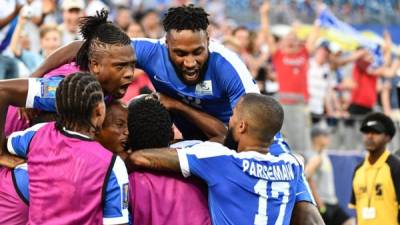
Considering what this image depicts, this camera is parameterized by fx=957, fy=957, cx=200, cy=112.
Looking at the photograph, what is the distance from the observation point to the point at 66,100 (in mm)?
4828

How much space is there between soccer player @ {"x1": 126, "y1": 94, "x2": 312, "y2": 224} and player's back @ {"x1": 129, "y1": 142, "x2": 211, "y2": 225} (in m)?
0.07

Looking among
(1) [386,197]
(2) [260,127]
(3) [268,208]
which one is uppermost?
(2) [260,127]

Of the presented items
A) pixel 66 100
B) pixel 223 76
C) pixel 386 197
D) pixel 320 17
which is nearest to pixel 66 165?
pixel 66 100

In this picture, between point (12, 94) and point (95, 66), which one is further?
point (95, 66)

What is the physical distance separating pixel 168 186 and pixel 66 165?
1.93ft

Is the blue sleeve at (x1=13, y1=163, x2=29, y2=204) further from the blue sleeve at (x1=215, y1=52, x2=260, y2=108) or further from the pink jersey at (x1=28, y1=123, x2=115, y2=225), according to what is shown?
the blue sleeve at (x1=215, y1=52, x2=260, y2=108)

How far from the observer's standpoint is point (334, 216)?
1230 cm

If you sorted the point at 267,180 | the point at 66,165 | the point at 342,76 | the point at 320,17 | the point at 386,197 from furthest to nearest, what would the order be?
1. the point at 342,76
2. the point at 320,17
3. the point at 386,197
4. the point at 267,180
5. the point at 66,165

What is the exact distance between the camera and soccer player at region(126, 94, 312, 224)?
16.7 ft

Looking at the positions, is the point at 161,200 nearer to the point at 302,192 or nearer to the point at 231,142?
the point at 231,142

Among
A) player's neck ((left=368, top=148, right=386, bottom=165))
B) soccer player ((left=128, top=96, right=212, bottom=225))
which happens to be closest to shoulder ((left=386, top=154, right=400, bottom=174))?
player's neck ((left=368, top=148, right=386, bottom=165))

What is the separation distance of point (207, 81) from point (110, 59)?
3.27 ft

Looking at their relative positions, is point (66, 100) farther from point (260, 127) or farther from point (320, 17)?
point (320, 17)

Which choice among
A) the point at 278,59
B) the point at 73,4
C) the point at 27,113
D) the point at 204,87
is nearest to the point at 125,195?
the point at 27,113
